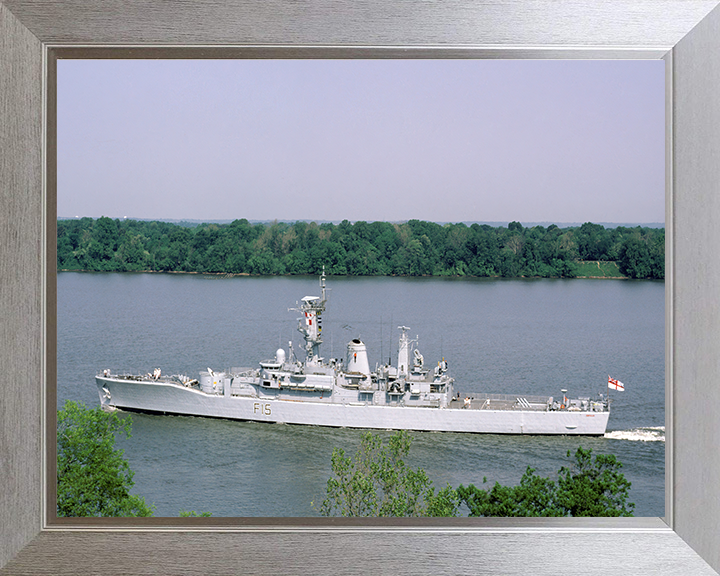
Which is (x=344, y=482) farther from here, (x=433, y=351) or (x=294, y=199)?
(x=294, y=199)

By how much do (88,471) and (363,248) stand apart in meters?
2.77

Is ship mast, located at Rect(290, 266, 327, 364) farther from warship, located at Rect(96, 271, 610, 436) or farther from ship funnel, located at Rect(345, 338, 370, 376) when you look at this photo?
ship funnel, located at Rect(345, 338, 370, 376)

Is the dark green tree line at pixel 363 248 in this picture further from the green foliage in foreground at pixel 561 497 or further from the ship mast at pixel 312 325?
the green foliage in foreground at pixel 561 497

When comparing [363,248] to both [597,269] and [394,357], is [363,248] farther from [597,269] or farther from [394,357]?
[394,357]

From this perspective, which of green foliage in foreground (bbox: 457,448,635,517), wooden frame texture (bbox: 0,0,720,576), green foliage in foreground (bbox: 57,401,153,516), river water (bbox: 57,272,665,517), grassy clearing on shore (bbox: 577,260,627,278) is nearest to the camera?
wooden frame texture (bbox: 0,0,720,576)

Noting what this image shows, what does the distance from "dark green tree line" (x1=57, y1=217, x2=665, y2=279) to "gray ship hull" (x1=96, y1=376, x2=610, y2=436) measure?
1.53m

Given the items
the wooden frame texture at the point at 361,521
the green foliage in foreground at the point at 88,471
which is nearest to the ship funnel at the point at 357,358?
the green foliage in foreground at the point at 88,471

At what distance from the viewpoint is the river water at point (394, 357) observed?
6.78 metres

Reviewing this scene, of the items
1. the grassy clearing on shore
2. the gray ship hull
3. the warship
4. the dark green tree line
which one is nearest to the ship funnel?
the warship

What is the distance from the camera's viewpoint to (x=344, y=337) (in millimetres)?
7711

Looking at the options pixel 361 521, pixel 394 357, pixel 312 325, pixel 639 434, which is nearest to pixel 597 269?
pixel 639 434

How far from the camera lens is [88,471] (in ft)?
12.5

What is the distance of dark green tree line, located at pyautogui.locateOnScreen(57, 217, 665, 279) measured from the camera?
18.2 ft

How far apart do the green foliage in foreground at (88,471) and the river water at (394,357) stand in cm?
227
